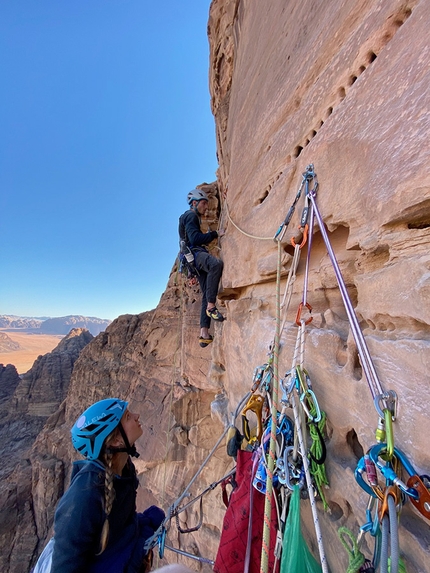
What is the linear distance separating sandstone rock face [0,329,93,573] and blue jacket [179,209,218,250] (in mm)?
A: 12231

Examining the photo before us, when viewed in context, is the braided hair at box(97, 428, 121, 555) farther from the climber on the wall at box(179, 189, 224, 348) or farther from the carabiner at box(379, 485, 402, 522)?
the climber on the wall at box(179, 189, 224, 348)

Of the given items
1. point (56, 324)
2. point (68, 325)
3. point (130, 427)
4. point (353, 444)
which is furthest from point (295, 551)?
point (56, 324)

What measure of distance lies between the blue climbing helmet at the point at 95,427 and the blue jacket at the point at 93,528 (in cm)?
9

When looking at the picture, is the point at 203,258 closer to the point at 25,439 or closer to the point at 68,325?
the point at 25,439

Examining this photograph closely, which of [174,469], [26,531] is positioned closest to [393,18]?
[174,469]

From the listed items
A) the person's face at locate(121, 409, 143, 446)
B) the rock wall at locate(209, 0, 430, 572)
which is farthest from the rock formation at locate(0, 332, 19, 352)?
the rock wall at locate(209, 0, 430, 572)

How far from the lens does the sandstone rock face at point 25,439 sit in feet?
35.1

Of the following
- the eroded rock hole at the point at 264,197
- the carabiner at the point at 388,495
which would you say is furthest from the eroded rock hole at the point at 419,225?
the eroded rock hole at the point at 264,197

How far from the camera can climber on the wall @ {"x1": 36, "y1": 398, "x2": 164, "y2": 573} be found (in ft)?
4.88

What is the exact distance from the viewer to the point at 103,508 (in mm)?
1587

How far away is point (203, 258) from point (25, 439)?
18393 millimetres

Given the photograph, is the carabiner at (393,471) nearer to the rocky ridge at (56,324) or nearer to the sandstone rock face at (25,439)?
the sandstone rock face at (25,439)

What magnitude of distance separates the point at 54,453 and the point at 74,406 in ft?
6.33

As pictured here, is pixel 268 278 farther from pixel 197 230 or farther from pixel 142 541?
pixel 142 541
